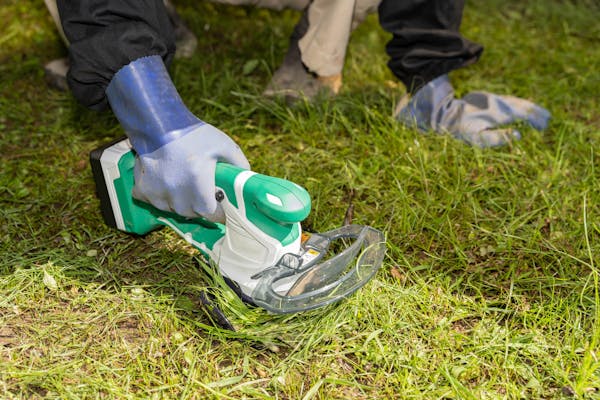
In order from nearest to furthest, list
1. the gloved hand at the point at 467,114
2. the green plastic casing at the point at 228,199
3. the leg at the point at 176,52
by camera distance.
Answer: the green plastic casing at the point at 228,199 → the gloved hand at the point at 467,114 → the leg at the point at 176,52

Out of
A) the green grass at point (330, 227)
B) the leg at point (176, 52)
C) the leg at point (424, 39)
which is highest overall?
the leg at point (424, 39)

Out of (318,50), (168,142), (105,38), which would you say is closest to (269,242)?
(168,142)

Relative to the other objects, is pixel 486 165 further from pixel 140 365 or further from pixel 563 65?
pixel 140 365

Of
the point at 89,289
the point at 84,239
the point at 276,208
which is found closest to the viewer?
the point at 276,208

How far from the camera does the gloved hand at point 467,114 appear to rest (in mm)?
2268

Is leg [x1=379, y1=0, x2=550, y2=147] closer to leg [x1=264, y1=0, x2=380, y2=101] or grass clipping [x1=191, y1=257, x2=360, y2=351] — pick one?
leg [x1=264, y1=0, x2=380, y2=101]

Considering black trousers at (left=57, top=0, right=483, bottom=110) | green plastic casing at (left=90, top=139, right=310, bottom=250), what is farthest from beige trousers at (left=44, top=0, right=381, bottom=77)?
green plastic casing at (left=90, top=139, right=310, bottom=250)

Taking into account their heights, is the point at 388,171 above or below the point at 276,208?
below

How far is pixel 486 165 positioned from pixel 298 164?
0.60m

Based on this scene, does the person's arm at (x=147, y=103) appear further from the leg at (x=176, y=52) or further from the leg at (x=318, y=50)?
the leg at (x=176, y=52)

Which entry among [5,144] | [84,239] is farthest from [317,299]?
[5,144]

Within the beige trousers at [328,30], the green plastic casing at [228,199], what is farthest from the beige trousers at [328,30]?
the green plastic casing at [228,199]

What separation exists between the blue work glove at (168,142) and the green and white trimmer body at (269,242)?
41 mm

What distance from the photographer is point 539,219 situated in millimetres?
1937
